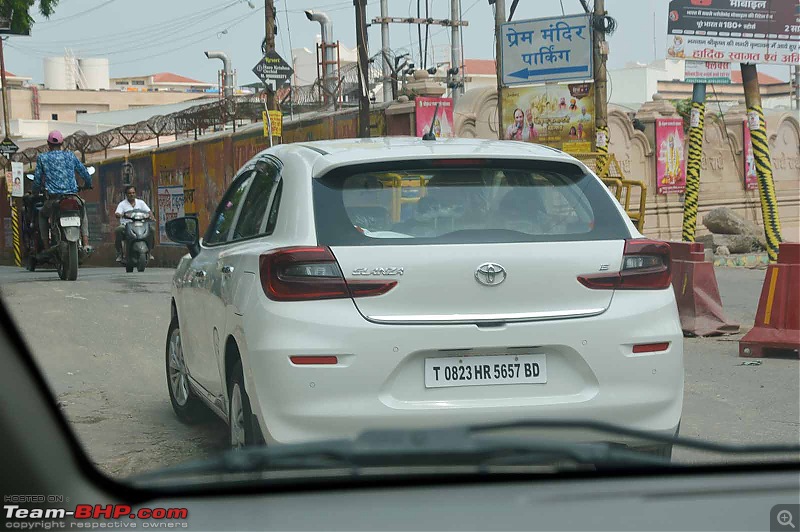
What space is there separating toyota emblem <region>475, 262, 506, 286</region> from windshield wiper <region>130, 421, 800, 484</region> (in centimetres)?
105

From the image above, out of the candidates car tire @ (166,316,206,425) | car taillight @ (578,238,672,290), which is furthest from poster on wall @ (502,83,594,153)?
car taillight @ (578,238,672,290)

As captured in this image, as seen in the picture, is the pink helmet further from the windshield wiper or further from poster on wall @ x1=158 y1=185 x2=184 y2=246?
poster on wall @ x1=158 y1=185 x2=184 y2=246

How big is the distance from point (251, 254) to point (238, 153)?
2476 centimetres

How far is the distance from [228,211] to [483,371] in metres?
2.49

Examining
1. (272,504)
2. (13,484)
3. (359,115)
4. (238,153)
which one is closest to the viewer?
(13,484)

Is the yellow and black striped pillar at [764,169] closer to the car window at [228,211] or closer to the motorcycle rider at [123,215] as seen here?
the motorcycle rider at [123,215]

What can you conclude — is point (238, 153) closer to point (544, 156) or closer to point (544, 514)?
point (544, 156)

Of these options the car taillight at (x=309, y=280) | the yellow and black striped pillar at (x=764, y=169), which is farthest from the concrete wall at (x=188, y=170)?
the car taillight at (x=309, y=280)

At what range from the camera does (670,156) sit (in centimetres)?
2823

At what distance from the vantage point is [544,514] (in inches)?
105

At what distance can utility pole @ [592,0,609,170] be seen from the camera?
21359 mm

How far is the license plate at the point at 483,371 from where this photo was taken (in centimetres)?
417

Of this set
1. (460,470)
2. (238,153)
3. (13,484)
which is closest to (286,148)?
(460,470)

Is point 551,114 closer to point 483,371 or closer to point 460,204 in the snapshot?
point 460,204
